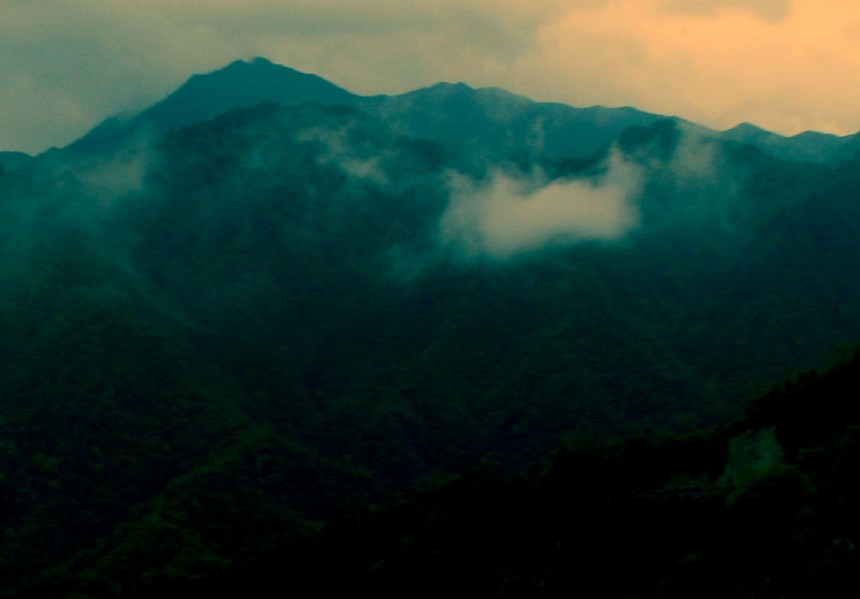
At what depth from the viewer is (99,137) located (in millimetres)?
116438

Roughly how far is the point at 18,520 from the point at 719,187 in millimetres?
67986

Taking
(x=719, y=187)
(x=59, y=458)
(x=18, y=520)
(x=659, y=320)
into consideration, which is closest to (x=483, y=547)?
(x=18, y=520)

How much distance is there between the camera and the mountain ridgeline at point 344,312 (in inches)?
2014

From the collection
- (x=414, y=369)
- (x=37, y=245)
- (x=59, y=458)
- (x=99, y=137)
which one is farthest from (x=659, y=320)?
(x=99, y=137)

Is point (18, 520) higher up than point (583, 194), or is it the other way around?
point (583, 194)

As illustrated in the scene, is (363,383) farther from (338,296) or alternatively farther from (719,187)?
(719,187)

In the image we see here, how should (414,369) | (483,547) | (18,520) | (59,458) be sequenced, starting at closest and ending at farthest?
(483,547) → (18,520) → (59,458) → (414,369)

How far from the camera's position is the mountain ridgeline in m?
51.2

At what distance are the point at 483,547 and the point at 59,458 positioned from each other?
1343 inches

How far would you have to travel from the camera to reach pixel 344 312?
258 ft

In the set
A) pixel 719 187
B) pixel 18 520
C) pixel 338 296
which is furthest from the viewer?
pixel 719 187

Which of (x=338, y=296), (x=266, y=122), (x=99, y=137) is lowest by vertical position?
(x=338, y=296)

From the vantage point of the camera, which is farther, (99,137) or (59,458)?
(99,137)

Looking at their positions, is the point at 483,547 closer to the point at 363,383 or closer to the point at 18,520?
the point at 18,520
